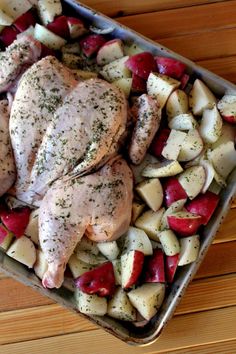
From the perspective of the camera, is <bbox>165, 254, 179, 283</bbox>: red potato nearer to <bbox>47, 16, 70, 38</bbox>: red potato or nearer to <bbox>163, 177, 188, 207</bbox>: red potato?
<bbox>163, 177, 188, 207</bbox>: red potato

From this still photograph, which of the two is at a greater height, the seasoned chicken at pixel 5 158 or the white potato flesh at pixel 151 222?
the seasoned chicken at pixel 5 158

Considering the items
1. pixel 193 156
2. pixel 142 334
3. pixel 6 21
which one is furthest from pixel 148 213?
pixel 6 21

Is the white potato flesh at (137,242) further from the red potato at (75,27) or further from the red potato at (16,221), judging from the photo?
the red potato at (75,27)

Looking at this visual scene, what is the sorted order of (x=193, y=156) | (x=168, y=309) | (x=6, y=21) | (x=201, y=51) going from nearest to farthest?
(x=168, y=309), (x=193, y=156), (x=6, y=21), (x=201, y=51)

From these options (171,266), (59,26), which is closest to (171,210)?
(171,266)

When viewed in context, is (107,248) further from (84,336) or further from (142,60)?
(142,60)

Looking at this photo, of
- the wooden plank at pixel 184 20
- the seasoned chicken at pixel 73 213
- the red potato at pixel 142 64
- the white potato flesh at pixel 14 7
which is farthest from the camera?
the wooden plank at pixel 184 20

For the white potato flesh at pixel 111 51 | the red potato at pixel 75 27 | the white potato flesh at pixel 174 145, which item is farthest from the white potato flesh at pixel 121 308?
the red potato at pixel 75 27
